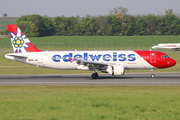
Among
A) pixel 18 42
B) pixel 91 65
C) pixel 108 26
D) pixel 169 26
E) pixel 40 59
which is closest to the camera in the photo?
pixel 91 65

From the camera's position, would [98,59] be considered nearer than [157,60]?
No

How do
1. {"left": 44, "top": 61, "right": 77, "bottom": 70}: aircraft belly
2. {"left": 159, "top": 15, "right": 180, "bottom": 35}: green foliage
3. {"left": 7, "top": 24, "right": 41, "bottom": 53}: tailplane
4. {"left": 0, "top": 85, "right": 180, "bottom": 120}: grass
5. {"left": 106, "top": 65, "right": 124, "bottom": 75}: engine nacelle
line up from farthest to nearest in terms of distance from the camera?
{"left": 159, "top": 15, "right": 180, "bottom": 35}: green foliage
{"left": 7, "top": 24, "right": 41, "bottom": 53}: tailplane
{"left": 44, "top": 61, "right": 77, "bottom": 70}: aircraft belly
{"left": 106, "top": 65, "right": 124, "bottom": 75}: engine nacelle
{"left": 0, "top": 85, "right": 180, "bottom": 120}: grass

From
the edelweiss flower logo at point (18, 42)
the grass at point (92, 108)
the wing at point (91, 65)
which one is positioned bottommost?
the grass at point (92, 108)

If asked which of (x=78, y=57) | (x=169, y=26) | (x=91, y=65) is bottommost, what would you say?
(x=91, y=65)

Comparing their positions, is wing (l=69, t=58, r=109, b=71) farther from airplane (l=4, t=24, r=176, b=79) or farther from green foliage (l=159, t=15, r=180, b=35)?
green foliage (l=159, t=15, r=180, b=35)

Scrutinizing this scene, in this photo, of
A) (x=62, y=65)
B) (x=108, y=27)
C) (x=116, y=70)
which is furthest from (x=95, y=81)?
(x=108, y=27)

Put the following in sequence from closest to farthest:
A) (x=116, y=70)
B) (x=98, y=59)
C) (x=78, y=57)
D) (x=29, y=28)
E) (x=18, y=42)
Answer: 1. (x=116, y=70)
2. (x=98, y=59)
3. (x=78, y=57)
4. (x=18, y=42)
5. (x=29, y=28)

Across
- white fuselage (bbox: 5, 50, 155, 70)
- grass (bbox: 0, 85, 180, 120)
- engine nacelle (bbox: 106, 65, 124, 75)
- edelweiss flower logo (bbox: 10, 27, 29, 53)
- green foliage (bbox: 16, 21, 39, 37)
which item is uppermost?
green foliage (bbox: 16, 21, 39, 37)

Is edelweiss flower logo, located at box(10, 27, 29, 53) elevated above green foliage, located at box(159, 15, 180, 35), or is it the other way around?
green foliage, located at box(159, 15, 180, 35)

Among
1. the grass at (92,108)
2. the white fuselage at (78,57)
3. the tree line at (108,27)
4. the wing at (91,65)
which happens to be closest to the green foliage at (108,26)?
the tree line at (108,27)

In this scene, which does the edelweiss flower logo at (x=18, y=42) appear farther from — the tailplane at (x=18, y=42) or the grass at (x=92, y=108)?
the grass at (x=92, y=108)

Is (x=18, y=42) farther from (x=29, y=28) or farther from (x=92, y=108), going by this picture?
(x=29, y=28)

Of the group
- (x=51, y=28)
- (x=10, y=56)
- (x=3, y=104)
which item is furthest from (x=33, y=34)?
(x=3, y=104)

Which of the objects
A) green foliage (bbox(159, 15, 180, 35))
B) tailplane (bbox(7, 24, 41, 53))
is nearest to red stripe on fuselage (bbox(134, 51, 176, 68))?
tailplane (bbox(7, 24, 41, 53))
